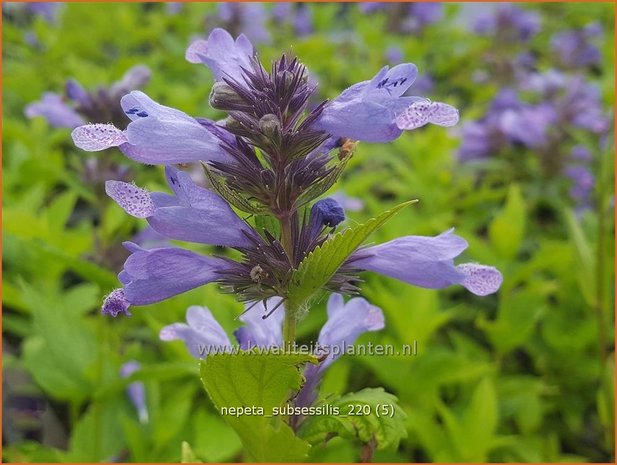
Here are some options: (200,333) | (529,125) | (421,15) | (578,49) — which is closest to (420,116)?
(200,333)

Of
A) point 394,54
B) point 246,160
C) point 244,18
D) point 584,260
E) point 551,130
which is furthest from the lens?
point 244,18

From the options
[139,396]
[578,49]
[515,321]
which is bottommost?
[139,396]

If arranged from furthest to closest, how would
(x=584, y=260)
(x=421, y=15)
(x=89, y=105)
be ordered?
(x=421, y=15)
(x=89, y=105)
(x=584, y=260)

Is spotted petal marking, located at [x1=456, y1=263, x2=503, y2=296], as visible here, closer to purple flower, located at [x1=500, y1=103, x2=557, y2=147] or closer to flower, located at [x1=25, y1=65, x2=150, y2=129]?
flower, located at [x1=25, y1=65, x2=150, y2=129]

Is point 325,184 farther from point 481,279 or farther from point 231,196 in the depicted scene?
point 481,279

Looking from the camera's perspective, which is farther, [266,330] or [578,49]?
[578,49]

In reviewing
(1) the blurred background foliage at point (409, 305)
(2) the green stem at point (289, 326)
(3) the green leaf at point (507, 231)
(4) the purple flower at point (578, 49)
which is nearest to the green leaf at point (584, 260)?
(1) the blurred background foliage at point (409, 305)

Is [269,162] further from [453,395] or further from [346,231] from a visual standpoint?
[453,395]

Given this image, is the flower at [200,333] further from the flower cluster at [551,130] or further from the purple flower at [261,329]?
the flower cluster at [551,130]
